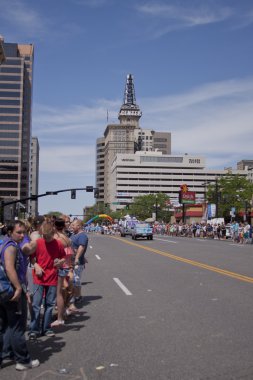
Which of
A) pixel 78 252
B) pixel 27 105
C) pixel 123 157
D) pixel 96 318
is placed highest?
pixel 27 105

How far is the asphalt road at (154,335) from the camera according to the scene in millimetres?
5727

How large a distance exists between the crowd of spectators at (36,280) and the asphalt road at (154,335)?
0.29 metres

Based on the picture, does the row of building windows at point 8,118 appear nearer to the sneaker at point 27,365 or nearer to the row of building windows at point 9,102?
the row of building windows at point 9,102

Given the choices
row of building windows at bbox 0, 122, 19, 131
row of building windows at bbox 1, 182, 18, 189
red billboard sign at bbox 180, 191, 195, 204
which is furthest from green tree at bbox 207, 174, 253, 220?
row of building windows at bbox 1, 182, 18, 189

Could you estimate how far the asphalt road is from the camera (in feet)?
18.8

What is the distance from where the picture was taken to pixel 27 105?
16838 centimetres

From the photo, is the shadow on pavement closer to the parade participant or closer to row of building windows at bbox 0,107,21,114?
the parade participant

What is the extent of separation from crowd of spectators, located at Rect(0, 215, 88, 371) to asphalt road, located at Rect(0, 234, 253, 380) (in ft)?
0.94

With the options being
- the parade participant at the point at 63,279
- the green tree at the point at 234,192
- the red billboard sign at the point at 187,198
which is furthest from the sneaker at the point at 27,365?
the red billboard sign at the point at 187,198

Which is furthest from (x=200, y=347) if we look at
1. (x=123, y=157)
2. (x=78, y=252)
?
(x=123, y=157)

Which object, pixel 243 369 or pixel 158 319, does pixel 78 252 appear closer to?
pixel 158 319

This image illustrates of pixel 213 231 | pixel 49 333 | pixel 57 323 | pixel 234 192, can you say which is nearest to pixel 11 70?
pixel 234 192

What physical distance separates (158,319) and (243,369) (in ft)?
10.0

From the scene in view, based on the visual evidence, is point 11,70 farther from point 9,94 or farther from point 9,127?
point 9,127
